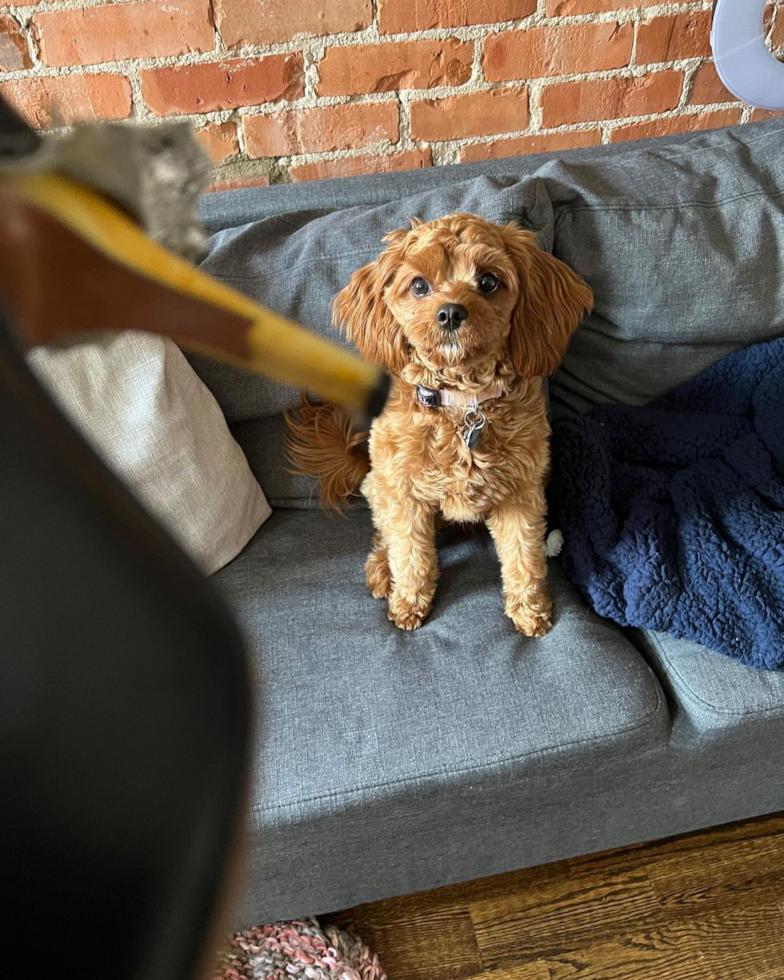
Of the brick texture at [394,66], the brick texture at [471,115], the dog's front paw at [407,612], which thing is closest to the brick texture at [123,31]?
the brick texture at [394,66]

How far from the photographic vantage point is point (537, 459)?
48.9 inches

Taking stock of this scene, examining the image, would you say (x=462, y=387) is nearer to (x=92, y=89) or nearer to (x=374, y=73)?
(x=374, y=73)

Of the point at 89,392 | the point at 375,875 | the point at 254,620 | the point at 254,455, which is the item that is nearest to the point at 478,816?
the point at 375,875

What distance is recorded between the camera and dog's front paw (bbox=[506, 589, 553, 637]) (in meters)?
1.22

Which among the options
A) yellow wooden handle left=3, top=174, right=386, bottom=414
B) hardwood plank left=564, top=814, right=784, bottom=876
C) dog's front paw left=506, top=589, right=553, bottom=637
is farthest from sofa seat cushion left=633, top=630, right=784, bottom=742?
yellow wooden handle left=3, top=174, right=386, bottom=414

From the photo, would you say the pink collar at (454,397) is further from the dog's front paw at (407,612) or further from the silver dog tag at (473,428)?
the dog's front paw at (407,612)

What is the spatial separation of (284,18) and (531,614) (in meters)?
1.26

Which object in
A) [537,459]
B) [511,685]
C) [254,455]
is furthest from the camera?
[254,455]

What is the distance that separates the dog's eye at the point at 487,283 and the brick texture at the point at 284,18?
79 cm

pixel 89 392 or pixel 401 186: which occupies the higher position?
pixel 401 186

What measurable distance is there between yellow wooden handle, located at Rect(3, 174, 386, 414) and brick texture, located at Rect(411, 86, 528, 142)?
1683mm

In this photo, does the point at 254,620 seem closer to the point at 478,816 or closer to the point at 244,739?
the point at 478,816

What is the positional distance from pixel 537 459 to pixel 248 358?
1096 mm

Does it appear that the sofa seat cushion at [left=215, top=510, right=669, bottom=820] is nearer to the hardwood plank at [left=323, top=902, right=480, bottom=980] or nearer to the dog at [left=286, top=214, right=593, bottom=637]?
the dog at [left=286, top=214, right=593, bottom=637]
